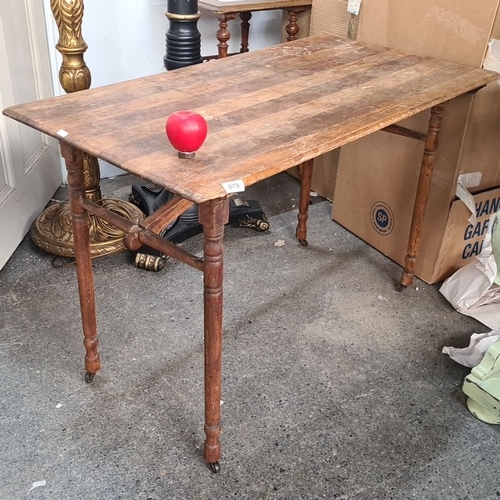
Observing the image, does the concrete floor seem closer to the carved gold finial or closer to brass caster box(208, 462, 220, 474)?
brass caster box(208, 462, 220, 474)

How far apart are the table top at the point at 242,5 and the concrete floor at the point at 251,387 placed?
0.90 m

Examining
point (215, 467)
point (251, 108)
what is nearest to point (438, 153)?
point (251, 108)

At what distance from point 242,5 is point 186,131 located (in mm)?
1423

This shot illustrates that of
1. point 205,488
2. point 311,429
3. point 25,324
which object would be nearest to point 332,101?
point 311,429

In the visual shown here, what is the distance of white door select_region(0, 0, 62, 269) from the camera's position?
2.16 metres

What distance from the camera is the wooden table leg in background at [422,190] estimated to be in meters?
1.89

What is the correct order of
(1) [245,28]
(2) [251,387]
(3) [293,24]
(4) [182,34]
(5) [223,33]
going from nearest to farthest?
1. (2) [251,387]
2. (4) [182,34]
3. (5) [223,33]
4. (3) [293,24]
5. (1) [245,28]

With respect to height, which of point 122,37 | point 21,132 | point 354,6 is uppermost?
point 354,6

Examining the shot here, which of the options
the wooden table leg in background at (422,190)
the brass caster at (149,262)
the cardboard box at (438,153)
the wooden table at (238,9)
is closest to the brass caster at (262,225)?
the cardboard box at (438,153)

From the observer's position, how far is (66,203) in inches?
95.2

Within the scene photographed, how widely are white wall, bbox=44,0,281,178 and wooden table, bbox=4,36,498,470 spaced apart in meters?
0.95

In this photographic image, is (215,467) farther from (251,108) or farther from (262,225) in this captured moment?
(262,225)

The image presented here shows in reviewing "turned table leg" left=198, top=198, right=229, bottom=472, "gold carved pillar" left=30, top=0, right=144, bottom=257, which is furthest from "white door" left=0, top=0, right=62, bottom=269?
"turned table leg" left=198, top=198, right=229, bottom=472

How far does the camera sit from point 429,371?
1849 mm
